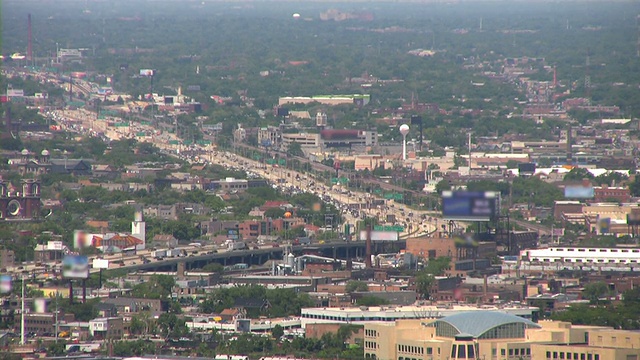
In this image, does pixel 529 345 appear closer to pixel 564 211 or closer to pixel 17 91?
pixel 564 211

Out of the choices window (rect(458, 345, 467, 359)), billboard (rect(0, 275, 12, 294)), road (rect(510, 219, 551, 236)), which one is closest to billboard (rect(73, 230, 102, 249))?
billboard (rect(0, 275, 12, 294))

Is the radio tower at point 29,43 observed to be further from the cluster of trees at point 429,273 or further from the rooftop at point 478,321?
the rooftop at point 478,321

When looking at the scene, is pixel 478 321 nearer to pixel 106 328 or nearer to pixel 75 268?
pixel 106 328

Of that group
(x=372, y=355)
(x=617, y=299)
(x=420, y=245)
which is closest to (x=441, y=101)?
(x=420, y=245)

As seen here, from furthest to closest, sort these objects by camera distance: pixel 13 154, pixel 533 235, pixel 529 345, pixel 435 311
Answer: pixel 13 154
pixel 533 235
pixel 435 311
pixel 529 345

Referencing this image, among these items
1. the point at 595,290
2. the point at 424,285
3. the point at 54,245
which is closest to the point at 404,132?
the point at 54,245

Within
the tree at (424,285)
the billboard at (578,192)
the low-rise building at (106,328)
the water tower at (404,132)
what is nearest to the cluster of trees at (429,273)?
the tree at (424,285)
